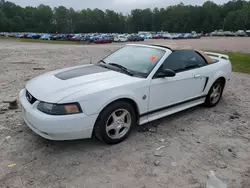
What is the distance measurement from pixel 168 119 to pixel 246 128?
1400mm

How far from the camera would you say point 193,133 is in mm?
4023

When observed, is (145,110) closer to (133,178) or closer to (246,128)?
(133,178)

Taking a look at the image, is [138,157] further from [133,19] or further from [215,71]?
[133,19]

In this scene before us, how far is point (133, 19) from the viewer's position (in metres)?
134

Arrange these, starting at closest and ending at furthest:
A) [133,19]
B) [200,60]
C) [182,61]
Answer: [182,61] < [200,60] < [133,19]

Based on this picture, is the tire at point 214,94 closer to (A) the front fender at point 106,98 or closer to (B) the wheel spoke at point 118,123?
(A) the front fender at point 106,98

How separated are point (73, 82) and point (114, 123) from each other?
0.87 meters

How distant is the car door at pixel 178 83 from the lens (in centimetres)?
387

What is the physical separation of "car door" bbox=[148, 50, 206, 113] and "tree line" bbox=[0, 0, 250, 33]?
115064 mm

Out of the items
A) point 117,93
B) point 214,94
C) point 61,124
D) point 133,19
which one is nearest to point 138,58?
point 117,93

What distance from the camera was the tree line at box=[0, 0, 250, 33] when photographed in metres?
113

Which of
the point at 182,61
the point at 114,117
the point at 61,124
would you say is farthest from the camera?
the point at 182,61

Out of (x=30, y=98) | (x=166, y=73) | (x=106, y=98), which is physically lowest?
(x=30, y=98)

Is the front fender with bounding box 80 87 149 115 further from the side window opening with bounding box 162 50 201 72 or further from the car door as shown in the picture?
the side window opening with bounding box 162 50 201 72
